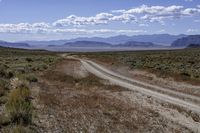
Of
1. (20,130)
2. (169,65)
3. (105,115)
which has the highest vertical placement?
(20,130)

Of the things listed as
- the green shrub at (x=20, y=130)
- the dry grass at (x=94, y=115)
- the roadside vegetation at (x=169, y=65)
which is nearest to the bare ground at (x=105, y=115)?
the dry grass at (x=94, y=115)

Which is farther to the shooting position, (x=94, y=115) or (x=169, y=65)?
(x=169, y=65)

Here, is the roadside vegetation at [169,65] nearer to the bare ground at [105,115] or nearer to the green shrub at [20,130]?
the bare ground at [105,115]

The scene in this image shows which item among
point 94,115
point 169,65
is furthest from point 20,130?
point 169,65

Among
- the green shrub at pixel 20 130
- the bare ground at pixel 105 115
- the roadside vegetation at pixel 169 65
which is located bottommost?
the roadside vegetation at pixel 169 65

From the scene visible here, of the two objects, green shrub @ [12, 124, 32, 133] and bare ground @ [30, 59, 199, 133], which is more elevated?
green shrub @ [12, 124, 32, 133]

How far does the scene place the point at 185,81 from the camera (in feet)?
111

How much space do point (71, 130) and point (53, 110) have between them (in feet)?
11.7

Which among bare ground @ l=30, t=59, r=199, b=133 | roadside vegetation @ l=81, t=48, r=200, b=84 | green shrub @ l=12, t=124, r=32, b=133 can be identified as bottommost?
roadside vegetation @ l=81, t=48, r=200, b=84

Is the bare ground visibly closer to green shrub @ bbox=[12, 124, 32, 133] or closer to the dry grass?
the dry grass

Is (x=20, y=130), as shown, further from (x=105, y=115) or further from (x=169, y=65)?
(x=169, y=65)

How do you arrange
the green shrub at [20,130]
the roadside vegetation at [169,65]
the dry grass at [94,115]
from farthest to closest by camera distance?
the roadside vegetation at [169,65] < the dry grass at [94,115] < the green shrub at [20,130]

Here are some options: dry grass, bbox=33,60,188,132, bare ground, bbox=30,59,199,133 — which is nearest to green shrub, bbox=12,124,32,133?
bare ground, bbox=30,59,199,133

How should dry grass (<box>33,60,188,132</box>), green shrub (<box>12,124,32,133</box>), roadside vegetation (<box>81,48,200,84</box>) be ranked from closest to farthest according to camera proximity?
green shrub (<box>12,124,32,133</box>) < dry grass (<box>33,60,188,132</box>) < roadside vegetation (<box>81,48,200,84</box>)
